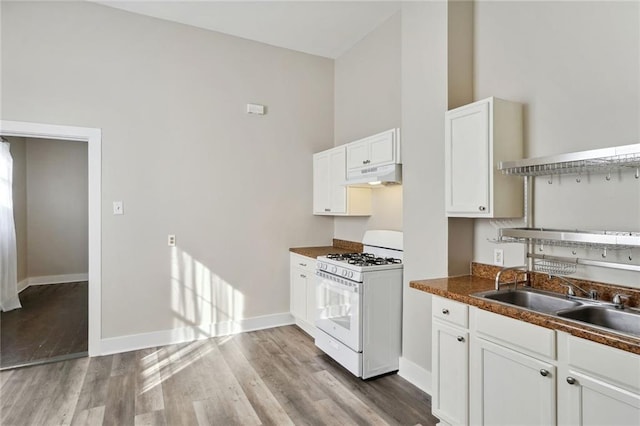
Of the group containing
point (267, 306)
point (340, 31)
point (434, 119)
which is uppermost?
point (340, 31)

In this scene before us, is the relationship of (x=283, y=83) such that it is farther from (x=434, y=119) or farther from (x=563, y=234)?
(x=563, y=234)

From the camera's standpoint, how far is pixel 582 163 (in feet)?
5.99

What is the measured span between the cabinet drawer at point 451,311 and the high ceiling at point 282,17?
9.14 feet

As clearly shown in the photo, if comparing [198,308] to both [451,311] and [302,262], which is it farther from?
[451,311]

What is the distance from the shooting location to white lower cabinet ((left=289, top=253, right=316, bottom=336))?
3.81 m

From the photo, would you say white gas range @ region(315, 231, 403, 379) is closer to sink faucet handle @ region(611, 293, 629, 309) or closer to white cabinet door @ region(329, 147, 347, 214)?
white cabinet door @ region(329, 147, 347, 214)

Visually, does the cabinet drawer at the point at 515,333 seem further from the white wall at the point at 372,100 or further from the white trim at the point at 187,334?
the white trim at the point at 187,334

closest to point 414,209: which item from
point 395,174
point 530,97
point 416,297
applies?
point 395,174

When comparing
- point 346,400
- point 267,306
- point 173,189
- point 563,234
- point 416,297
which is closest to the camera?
point 563,234

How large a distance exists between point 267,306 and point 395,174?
225cm

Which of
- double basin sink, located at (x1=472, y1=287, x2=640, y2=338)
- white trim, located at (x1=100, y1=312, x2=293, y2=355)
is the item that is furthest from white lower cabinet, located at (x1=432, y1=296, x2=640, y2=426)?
white trim, located at (x1=100, y1=312, x2=293, y2=355)

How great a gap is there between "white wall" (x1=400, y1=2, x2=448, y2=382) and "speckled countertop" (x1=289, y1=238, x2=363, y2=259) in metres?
1.21

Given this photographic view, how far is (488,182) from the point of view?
2256 millimetres

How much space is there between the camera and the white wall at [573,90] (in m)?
1.87
